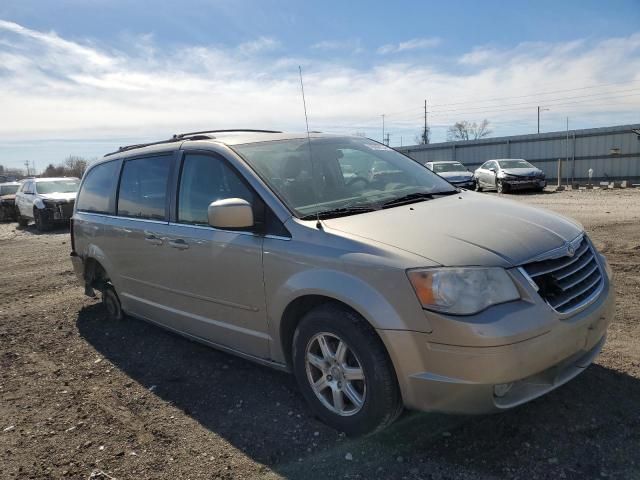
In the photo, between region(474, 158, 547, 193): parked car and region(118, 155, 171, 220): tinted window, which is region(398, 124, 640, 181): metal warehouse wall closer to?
region(474, 158, 547, 193): parked car

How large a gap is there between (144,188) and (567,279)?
11.3 feet

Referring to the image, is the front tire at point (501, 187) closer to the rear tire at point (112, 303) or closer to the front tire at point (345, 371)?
the rear tire at point (112, 303)

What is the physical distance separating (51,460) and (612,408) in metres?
3.36

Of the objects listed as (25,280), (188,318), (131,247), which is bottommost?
(25,280)

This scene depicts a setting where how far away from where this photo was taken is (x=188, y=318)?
13.2ft

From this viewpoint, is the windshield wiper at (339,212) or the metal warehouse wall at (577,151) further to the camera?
the metal warehouse wall at (577,151)

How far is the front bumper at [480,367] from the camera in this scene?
2.44 meters

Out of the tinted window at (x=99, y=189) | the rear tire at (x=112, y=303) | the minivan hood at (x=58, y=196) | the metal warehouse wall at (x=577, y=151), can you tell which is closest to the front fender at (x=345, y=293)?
the tinted window at (x=99, y=189)

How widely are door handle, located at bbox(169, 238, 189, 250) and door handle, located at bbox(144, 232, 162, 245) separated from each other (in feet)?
0.66

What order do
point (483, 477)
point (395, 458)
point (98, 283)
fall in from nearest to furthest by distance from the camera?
point (483, 477) < point (395, 458) < point (98, 283)

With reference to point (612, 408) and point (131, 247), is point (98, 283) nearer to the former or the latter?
point (131, 247)

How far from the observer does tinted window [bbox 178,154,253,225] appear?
3553mm

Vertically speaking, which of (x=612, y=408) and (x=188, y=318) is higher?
(x=188, y=318)

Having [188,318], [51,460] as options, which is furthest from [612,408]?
[51,460]
